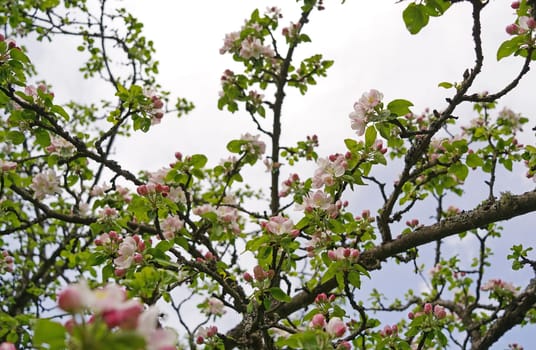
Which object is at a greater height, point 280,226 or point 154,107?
point 154,107

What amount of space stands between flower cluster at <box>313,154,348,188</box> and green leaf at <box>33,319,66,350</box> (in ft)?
6.19

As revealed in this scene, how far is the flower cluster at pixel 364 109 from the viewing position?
7.62 feet

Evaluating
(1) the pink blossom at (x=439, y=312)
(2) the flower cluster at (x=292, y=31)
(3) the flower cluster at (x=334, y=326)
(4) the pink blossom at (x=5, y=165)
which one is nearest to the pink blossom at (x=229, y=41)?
(2) the flower cluster at (x=292, y=31)

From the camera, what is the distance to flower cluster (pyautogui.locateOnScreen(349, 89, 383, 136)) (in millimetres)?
2323

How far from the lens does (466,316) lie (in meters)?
5.03

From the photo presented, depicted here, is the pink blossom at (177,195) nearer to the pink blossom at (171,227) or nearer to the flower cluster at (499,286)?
the pink blossom at (171,227)

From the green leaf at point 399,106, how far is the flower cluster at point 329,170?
1.27ft

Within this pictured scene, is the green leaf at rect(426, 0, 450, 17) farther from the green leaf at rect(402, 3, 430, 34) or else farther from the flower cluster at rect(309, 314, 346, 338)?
the flower cluster at rect(309, 314, 346, 338)

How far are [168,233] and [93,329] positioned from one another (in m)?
2.03

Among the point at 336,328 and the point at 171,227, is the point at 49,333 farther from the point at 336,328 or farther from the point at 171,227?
the point at 171,227

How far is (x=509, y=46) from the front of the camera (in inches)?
91.0

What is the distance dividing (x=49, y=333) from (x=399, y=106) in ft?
6.29

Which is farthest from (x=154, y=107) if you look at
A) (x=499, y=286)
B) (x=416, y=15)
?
(x=499, y=286)

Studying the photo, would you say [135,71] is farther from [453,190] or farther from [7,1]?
[453,190]
